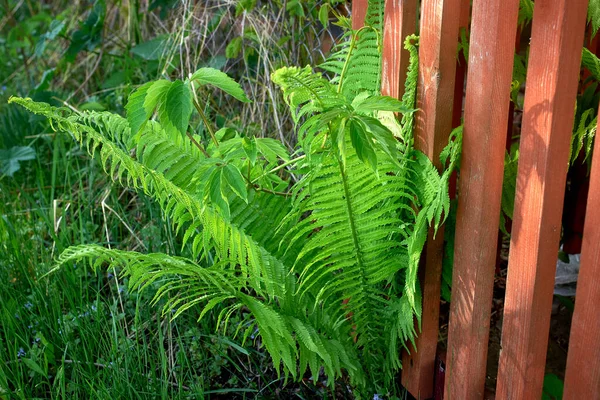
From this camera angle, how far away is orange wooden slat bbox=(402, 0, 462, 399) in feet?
4.89

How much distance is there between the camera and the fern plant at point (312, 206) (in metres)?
1.45

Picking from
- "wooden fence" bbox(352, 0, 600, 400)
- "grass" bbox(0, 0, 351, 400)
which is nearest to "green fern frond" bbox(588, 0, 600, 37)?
"wooden fence" bbox(352, 0, 600, 400)

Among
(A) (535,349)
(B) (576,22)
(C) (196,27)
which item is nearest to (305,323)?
(A) (535,349)

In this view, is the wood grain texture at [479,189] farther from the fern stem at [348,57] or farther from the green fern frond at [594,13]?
the fern stem at [348,57]

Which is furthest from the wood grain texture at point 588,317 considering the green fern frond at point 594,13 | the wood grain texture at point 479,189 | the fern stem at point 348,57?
the fern stem at point 348,57

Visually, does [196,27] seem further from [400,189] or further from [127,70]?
[400,189]

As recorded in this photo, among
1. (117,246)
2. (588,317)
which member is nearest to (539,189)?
(588,317)

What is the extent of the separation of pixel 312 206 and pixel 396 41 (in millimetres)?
435

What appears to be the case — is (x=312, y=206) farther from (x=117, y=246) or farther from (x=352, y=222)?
(x=117, y=246)

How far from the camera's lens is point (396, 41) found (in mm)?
1641

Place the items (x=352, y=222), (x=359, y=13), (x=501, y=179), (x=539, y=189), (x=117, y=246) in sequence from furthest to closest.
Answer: (x=117, y=246) < (x=359, y=13) < (x=352, y=222) < (x=501, y=179) < (x=539, y=189)

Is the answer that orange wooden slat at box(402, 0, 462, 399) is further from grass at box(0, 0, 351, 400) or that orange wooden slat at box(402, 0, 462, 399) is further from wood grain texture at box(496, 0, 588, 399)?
grass at box(0, 0, 351, 400)

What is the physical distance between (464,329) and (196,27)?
1.85 m

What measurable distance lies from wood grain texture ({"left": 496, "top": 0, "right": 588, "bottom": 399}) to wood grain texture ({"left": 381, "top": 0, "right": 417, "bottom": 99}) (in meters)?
0.39
